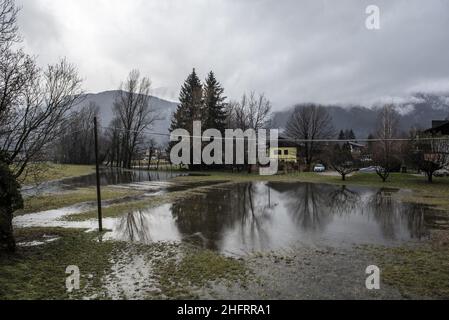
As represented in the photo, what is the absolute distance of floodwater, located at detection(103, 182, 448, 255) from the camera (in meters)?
9.16

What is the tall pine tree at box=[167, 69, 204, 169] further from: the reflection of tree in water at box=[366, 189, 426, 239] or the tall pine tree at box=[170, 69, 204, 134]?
the reflection of tree in water at box=[366, 189, 426, 239]

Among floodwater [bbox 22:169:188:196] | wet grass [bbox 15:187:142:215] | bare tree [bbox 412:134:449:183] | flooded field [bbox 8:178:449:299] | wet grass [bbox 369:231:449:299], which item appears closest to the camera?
wet grass [bbox 369:231:449:299]

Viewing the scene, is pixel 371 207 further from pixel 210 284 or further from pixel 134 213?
pixel 210 284

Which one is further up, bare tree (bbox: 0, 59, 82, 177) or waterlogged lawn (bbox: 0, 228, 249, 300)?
bare tree (bbox: 0, 59, 82, 177)

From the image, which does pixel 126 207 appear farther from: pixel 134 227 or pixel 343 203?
pixel 343 203

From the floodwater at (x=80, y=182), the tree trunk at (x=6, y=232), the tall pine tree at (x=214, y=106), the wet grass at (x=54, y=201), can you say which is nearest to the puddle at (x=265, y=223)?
the wet grass at (x=54, y=201)

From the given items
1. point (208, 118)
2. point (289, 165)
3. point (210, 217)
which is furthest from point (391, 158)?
point (210, 217)

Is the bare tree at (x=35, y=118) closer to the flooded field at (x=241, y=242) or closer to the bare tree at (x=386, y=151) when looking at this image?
the flooded field at (x=241, y=242)

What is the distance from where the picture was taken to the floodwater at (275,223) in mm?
9164

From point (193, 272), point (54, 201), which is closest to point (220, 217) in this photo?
point (193, 272)

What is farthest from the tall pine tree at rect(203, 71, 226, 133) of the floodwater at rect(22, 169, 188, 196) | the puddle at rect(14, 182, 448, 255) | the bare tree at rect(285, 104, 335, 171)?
the puddle at rect(14, 182, 448, 255)

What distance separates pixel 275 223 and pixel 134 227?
511 centimetres

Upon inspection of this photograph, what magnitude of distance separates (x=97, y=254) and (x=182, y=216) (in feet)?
17.8

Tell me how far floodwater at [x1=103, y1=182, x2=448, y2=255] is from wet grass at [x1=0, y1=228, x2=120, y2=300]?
133 cm
